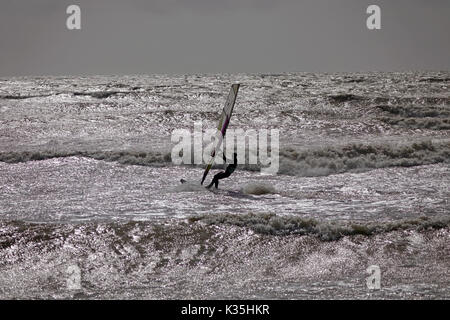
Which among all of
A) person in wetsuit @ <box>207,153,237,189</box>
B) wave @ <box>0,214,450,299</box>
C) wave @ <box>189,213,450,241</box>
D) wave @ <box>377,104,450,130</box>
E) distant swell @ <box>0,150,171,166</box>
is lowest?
wave @ <box>0,214,450,299</box>

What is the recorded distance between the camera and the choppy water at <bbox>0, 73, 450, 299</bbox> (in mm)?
6117

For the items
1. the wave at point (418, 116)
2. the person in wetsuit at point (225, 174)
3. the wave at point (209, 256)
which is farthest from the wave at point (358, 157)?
the wave at point (209, 256)

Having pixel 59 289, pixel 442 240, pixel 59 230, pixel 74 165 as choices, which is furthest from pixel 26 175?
pixel 442 240

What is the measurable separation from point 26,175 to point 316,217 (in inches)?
279

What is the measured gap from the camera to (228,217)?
838 cm

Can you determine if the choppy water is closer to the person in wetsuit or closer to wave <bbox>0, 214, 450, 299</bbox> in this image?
wave <bbox>0, 214, 450, 299</bbox>

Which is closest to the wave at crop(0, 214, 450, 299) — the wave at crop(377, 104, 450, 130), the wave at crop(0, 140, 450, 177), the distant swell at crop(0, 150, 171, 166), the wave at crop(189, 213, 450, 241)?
the wave at crop(189, 213, 450, 241)

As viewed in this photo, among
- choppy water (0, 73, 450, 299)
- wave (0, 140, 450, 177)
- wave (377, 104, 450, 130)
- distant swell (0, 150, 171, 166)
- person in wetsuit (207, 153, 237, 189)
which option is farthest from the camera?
wave (377, 104, 450, 130)

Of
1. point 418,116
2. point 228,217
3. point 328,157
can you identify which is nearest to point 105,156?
point 328,157

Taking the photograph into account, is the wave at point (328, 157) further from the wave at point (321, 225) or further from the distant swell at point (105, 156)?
the wave at point (321, 225)

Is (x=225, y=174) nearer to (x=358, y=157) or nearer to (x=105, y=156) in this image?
(x=358, y=157)

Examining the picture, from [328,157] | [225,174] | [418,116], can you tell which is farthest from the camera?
[418,116]

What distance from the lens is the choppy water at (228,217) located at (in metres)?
6.12

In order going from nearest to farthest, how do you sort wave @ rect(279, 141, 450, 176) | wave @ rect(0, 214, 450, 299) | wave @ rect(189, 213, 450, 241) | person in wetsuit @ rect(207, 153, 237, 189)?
wave @ rect(0, 214, 450, 299)
wave @ rect(189, 213, 450, 241)
person in wetsuit @ rect(207, 153, 237, 189)
wave @ rect(279, 141, 450, 176)
